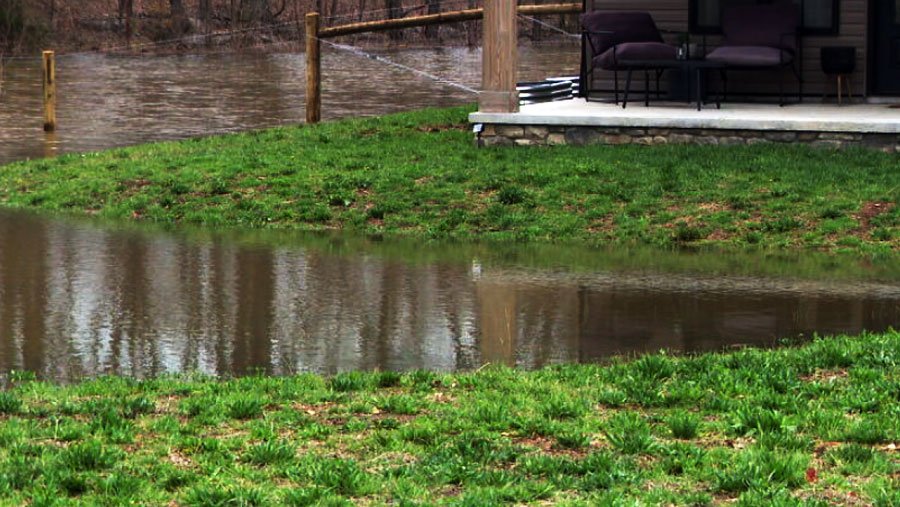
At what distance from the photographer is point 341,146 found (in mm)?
18578

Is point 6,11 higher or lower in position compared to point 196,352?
higher

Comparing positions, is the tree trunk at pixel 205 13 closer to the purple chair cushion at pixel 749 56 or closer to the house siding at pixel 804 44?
the house siding at pixel 804 44

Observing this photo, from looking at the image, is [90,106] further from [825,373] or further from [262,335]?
[825,373]

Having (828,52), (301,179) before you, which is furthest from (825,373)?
(828,52)

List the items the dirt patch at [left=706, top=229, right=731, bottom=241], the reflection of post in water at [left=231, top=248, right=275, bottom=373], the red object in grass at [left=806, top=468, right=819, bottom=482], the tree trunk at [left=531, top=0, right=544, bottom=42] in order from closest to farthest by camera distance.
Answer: the red object in grass at [left=806, top=468, right=819, bottom=482] < the reflection of post in water at [left=231, top=248, right=275, bottom=373] < the dirt patch at [left=706, top=229, right=731, bottom=241] < the tree trunk at [left=531, top=0, right=544, bottom=42]

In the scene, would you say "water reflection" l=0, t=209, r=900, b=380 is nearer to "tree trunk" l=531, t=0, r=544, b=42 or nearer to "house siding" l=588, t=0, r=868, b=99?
"house siding" l=588, t=0, r=868, b=99

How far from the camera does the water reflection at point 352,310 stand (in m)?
9.48

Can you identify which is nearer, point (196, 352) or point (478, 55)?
point (196, 352)

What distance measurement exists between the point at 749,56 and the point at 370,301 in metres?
9.64

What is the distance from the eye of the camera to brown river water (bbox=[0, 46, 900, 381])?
9.55m

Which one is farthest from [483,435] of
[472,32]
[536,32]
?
[536,32]

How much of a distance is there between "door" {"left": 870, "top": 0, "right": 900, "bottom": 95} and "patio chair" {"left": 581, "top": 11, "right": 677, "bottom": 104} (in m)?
2.61

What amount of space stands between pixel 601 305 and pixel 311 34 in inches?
487

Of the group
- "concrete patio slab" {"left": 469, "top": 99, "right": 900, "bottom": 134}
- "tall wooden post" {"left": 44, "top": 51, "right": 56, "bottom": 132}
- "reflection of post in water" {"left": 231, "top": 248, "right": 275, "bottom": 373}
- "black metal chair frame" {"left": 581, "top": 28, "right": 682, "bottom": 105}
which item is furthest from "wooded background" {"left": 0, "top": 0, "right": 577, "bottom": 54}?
"reflection of post in water" {"left": 231, "top": 248, "right": 275, "bottom": 373}
